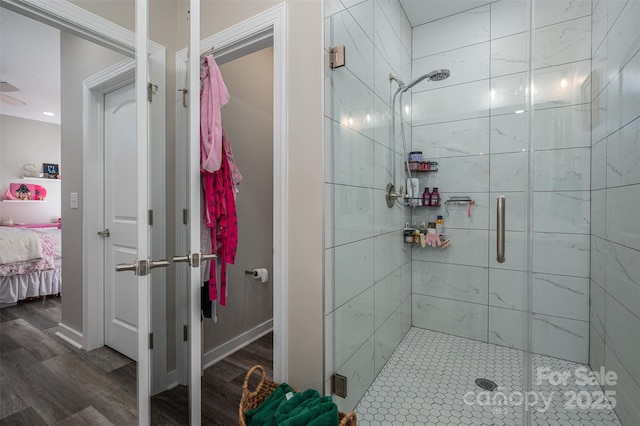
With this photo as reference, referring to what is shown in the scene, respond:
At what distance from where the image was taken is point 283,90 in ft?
4.87

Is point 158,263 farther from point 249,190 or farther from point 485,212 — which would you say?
point 485,212

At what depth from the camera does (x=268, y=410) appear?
125cm

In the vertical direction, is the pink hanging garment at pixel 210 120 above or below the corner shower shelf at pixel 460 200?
above

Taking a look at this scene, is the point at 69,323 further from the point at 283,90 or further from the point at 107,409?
the point at 283,90

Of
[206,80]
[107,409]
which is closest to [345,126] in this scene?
[206,80]

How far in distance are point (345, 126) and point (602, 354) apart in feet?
5.16

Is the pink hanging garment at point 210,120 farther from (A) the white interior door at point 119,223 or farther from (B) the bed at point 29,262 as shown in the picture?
(B) the bed at point 29,262

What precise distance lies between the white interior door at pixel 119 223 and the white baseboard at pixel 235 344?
3.82 ft

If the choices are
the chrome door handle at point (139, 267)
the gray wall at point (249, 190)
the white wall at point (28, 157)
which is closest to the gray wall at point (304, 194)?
the chrome door handle at point (139, 267)

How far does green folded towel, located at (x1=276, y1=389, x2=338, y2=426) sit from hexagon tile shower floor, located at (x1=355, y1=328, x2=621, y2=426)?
0.46 meters

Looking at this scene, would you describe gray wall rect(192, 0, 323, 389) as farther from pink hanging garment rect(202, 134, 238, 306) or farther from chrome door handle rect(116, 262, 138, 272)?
chrome door handle rect(116, 262, 138, 272)

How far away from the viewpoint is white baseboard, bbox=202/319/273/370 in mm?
2158

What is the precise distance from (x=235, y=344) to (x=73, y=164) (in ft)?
5.95

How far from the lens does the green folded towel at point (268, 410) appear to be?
4.00 feet
